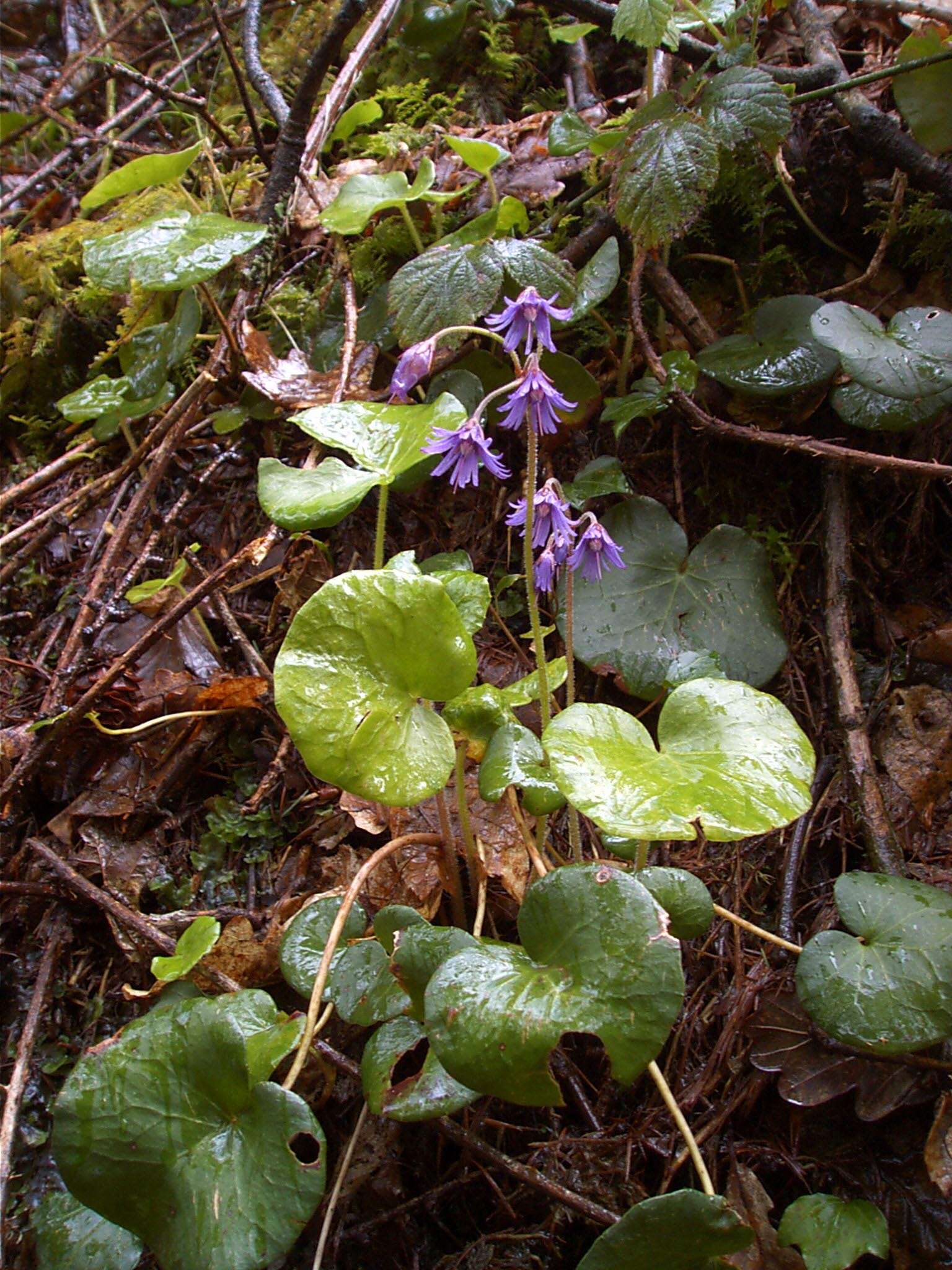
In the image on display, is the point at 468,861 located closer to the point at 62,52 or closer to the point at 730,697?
the point at 730,697

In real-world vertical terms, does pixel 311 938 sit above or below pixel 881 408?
below

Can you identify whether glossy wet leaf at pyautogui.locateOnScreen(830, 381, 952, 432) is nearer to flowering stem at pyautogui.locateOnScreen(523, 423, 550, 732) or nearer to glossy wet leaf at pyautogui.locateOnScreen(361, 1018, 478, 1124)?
flowering stem at pyautogui.locateOnScreen(523, 423, 550, 732)

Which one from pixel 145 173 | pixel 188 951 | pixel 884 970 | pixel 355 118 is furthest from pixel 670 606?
pixel 355 118

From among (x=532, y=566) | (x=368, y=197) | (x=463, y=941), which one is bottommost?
(x=463, y=941)

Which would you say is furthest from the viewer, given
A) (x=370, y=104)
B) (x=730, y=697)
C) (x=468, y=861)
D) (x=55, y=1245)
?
(x=370, y=104)

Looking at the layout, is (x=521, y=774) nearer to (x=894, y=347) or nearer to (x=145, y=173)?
(x=894, y=347)

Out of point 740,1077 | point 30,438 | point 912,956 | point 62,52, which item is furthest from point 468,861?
point 62,52
